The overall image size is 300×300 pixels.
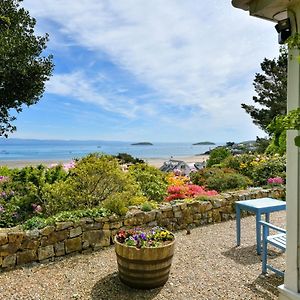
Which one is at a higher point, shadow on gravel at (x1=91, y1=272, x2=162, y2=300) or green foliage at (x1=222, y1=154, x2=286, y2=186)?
→ green foliage at (x1=222, y1=154, x2=286, y2=186)

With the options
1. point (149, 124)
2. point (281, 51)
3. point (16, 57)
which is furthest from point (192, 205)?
point (149, 124)

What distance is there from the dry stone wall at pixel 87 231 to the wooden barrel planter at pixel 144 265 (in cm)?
125

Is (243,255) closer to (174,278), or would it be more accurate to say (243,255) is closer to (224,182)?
(174,278)

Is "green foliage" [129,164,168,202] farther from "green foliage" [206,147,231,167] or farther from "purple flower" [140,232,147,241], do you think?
"green foliage" [206,147,231,167]

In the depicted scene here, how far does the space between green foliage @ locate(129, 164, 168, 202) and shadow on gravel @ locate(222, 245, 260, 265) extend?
2661mm

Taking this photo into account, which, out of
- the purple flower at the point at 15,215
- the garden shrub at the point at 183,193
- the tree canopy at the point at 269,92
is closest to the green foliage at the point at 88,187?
the purple flower at the point at 15,215


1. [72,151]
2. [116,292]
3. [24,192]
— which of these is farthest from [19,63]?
[72,151]

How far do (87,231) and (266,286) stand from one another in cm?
247

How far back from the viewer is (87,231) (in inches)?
174

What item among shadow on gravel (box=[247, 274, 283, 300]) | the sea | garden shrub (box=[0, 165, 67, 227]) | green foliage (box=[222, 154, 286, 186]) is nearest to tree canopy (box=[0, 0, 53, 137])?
the sea

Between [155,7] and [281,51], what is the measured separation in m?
4.62

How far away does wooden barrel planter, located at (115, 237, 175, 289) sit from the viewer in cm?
317

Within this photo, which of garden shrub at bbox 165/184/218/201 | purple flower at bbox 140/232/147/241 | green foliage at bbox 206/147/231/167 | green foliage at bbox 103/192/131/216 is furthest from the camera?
green foliage at bbox 206/147/231/167

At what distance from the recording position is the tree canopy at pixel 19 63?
805 cm
